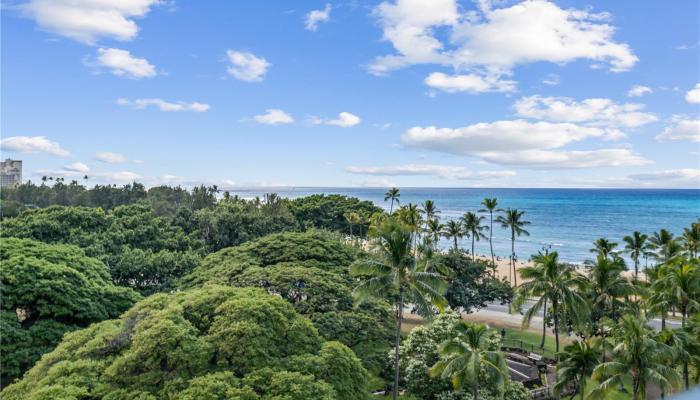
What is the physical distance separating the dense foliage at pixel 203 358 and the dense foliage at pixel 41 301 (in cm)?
443

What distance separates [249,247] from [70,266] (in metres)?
10.5

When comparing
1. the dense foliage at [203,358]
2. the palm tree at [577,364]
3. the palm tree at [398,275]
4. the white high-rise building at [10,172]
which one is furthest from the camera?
the white high-rise building at [10,172]

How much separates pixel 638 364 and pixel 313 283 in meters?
14.8

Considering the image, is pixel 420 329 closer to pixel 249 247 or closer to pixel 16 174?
pixel 249 247

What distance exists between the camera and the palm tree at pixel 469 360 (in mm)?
19156

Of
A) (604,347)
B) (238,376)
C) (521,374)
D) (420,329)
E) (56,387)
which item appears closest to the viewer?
(56,387)

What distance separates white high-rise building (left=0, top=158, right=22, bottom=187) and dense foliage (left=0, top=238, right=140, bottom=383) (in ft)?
321

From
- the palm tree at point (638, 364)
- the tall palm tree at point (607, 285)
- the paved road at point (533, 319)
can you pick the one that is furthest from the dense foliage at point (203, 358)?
the paved road at point (533, 319)

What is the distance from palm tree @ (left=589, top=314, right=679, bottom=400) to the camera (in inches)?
685

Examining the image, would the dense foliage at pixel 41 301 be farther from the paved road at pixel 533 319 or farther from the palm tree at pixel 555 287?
the paved road at pixel 533 319

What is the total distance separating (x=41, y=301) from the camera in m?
22.8

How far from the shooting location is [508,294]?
40.0m

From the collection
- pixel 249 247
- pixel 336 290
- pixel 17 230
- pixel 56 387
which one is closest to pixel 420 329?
pixel 336 290

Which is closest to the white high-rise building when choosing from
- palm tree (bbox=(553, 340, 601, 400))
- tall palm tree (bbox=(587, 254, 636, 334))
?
A: tall palm tree (bbox=(587, 254, 636, 334))
